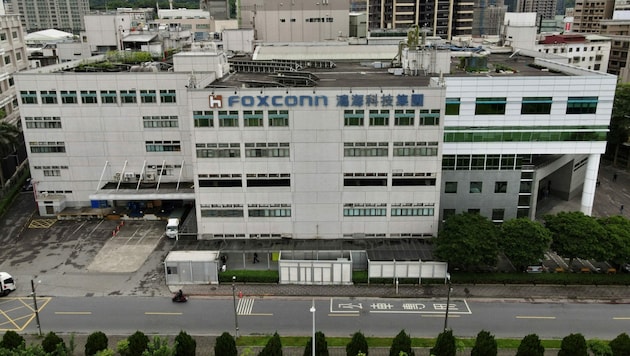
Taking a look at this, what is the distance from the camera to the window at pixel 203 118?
5627 centimetres

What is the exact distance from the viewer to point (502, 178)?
61.8 meters

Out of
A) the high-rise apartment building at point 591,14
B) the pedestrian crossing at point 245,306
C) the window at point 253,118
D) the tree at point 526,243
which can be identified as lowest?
the pedestrian crossing at point 245,306

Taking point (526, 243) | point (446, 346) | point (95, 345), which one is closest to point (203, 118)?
point (95, 345)

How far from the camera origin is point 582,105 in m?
59.5

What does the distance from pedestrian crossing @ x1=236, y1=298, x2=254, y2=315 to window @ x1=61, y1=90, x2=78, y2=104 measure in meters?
38.1

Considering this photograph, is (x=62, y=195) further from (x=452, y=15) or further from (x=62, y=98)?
(x=452, y=15)

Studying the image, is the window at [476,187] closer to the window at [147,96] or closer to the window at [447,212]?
the window at [447,212]

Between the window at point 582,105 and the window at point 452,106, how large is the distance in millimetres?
12728

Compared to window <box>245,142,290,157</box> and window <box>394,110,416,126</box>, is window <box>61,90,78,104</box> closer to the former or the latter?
window <box>245,142,290,157</box>

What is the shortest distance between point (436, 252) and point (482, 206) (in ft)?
46.2

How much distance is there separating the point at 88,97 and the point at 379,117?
39727mm

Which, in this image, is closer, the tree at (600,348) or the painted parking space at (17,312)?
the tree at (600,348)

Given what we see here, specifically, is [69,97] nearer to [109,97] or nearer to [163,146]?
[109,97]

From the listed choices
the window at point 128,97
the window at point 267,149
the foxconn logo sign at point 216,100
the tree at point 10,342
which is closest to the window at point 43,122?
the window at point 128,97
